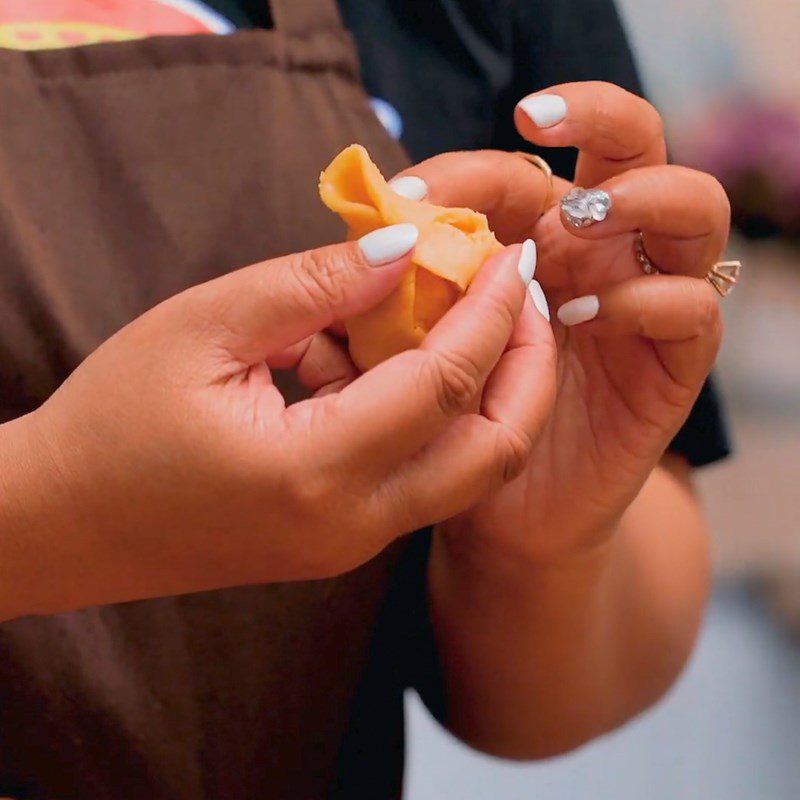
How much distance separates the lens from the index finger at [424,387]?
35 cm

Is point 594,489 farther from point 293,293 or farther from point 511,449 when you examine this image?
point 293,293

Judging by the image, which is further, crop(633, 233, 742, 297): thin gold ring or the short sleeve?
the short sleeve

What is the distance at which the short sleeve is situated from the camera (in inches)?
25.0

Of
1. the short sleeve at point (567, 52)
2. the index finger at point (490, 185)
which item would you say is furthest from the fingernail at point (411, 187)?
the short sleeve at point (567, 52)

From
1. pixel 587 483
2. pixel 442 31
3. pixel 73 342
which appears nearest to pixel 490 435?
→ pixel 587 483

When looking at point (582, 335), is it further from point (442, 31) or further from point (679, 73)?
point (679, 73)

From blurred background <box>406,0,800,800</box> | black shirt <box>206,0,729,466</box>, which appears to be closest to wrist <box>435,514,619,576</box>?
black shirt <box>206,0,729,466</box>

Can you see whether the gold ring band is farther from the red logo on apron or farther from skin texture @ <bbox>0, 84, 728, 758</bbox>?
the red logo on apron

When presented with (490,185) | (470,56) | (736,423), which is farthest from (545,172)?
(736,423)

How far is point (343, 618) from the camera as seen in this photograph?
1.92 feet

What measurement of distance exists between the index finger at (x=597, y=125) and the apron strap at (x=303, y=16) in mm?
175

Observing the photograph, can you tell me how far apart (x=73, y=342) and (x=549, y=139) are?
265mm

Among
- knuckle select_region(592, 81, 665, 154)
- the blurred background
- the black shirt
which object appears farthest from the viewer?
the blurred background

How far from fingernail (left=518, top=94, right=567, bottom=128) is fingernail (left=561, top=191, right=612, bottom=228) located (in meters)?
0.04
